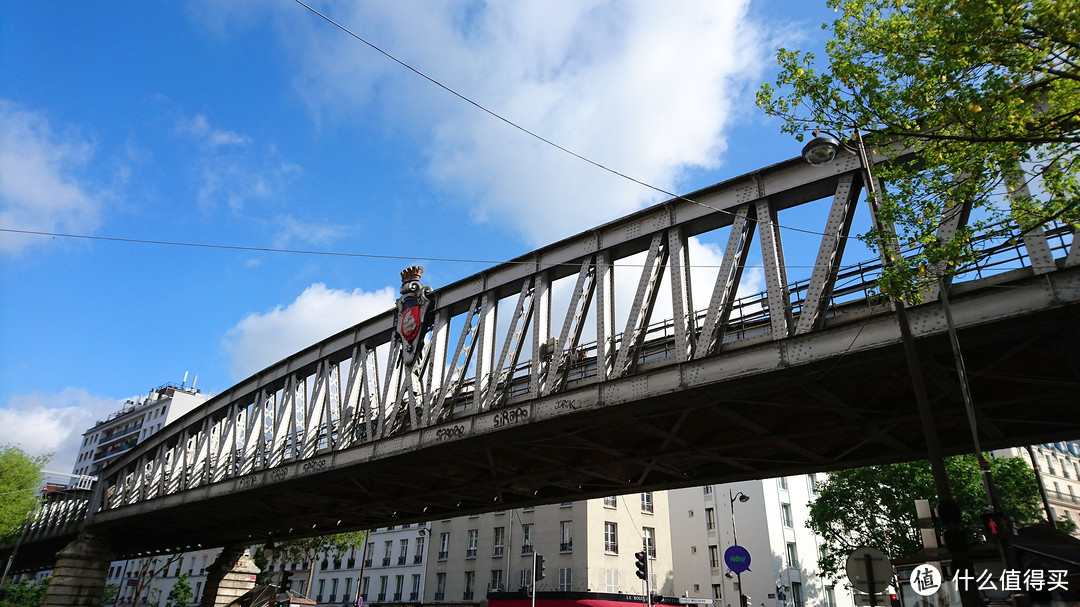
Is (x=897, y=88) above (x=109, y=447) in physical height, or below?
below

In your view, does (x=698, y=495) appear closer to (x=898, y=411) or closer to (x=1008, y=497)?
(x=1008, y=497)

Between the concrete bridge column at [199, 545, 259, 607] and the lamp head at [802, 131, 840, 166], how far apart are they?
37559 millimetres

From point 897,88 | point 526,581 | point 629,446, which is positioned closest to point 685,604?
point 526,581

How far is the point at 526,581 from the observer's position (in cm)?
3991

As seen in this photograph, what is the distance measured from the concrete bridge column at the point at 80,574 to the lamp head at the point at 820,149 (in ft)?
127

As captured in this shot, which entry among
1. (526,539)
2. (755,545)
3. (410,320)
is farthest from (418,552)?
(410,320)

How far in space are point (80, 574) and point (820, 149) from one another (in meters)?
40.2

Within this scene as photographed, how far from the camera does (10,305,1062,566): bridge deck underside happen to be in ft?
36.6

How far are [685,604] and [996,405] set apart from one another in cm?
3009

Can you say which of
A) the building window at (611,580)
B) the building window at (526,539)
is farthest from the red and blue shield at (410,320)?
the building window at (526,539)

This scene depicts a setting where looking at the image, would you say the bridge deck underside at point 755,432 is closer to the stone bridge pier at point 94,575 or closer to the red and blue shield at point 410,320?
the red and blue shield at point 410,320

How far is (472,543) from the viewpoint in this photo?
4550 centimetres

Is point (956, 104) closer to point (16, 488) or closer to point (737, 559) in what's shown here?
point (737, 559)

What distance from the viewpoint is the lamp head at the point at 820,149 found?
10.6 metres
